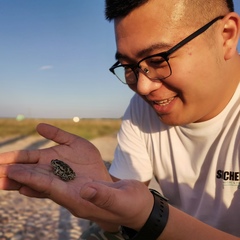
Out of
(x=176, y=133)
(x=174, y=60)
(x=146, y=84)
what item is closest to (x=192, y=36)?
(x=174, y=60)

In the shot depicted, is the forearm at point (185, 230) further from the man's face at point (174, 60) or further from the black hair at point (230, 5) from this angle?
the black hair at point (230, 5)

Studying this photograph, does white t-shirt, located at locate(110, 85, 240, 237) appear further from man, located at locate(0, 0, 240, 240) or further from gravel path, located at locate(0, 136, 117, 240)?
gravel path, located at locate(0, 136, 117, 240)

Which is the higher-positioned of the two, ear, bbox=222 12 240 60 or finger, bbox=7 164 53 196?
ear, bbox=222 12 240 60

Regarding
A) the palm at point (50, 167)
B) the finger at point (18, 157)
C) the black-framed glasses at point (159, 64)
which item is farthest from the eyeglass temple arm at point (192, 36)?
the finger at point (18, 157)

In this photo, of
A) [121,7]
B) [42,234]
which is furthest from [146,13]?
[42,234]

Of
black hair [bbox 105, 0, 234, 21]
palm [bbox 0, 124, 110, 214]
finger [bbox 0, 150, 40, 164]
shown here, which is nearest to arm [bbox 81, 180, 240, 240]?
palm [bbox 0, 124, 110, 214]

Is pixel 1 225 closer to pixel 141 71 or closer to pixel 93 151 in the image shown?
pixel 93 151
